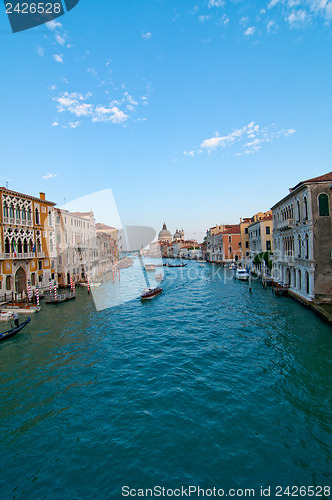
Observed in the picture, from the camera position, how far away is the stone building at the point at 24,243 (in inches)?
953

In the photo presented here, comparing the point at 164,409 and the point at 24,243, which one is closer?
the point at 164,409

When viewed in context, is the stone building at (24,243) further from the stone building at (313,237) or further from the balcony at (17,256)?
the stone building at (313,237)

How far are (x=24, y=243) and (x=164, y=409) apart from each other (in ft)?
78.4

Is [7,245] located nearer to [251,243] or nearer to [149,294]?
[149,294]

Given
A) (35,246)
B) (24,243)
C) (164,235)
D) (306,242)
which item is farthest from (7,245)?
(164,235)

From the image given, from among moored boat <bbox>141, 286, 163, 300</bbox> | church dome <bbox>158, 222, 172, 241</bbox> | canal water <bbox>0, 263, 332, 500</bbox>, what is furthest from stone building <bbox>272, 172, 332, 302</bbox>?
church dome <bbox>158, 222, 172, 241</bbox>

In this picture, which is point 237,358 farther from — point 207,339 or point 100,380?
point 100,380

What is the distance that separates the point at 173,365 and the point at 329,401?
619 cm

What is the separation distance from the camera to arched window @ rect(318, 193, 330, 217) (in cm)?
1928

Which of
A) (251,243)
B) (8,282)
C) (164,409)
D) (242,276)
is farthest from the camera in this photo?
(251,243)

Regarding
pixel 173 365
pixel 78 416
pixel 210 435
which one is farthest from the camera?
pixel 173 365

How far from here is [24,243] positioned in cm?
2711

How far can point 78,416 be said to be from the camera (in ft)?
28.7

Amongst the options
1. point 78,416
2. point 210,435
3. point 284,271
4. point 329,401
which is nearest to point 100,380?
point 78,416
